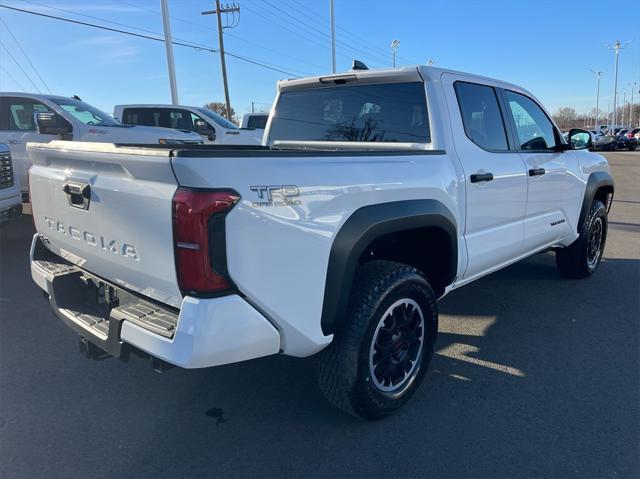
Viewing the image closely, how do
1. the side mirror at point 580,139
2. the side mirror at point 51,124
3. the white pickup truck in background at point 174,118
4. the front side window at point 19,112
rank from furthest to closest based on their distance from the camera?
the white pickup truck in background at point 174,118 < the front side window at point 19,112 < the side mirror at point 51,124 < the side mirror at point 580,139

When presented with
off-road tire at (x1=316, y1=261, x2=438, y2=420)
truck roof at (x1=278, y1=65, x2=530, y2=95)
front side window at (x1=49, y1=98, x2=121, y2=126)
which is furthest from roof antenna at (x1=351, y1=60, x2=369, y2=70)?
front side window at (x1=49, y1=98, x2=121, y2=126)

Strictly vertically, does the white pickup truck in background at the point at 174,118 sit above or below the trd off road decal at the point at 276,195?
above

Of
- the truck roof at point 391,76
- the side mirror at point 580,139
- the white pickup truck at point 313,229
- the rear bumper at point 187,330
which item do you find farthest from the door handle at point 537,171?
the rear bumper at point 187,330

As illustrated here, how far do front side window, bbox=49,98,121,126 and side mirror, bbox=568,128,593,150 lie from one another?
272 inches

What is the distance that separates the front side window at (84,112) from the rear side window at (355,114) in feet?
16.8

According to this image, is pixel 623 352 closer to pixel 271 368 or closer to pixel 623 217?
pixel 271 368

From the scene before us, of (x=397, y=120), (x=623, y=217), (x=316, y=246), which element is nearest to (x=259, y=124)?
(x=623, y=217)

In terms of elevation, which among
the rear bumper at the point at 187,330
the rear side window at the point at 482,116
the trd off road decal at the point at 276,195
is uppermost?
the rear side window at the point at 482,116

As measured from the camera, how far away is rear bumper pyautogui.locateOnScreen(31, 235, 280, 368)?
1963 mm

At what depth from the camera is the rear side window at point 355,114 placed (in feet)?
11.0

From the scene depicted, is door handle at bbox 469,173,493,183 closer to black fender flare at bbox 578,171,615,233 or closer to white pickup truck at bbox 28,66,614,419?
white pickup truck at bbox 28,66,614,419

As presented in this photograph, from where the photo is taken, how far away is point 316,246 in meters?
2.26

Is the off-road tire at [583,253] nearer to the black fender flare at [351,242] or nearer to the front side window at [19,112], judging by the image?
the black fender flare at [351,242]

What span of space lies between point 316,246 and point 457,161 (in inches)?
55.8
